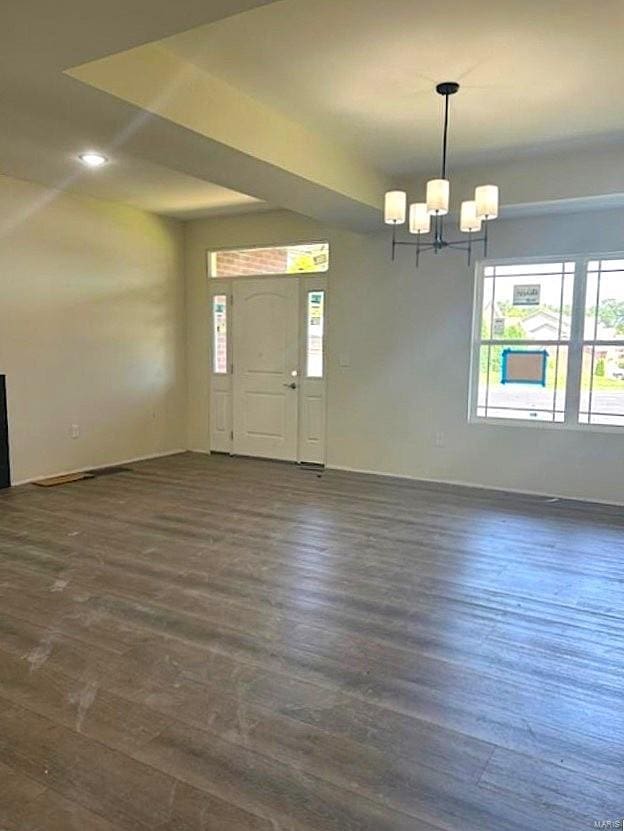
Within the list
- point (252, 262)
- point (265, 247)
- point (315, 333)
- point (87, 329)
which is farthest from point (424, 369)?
point (87, 329)

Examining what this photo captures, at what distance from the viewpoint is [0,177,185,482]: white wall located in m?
5.39

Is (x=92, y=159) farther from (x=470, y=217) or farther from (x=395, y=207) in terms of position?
(x=470, y=217)

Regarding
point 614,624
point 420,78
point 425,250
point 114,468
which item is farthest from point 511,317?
point 114,468

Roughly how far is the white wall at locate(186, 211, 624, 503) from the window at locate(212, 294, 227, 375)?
72cm

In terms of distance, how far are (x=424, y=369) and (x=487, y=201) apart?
8.28 feet

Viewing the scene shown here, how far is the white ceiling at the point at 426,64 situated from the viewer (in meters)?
2.65

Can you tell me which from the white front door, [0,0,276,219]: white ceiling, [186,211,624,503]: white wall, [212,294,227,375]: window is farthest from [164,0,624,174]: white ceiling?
[212,294,227,375]: window

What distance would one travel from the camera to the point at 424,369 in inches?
234

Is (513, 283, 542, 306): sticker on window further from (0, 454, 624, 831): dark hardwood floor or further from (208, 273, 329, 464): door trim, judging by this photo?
(0, 454, 624, 831): dark hardwood floor

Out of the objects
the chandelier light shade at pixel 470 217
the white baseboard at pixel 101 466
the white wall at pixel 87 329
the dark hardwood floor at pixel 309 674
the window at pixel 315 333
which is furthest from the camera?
the window at pixel 315 333

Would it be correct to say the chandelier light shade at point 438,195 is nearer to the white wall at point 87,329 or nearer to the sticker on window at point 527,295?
the sticker on window at point 527,295

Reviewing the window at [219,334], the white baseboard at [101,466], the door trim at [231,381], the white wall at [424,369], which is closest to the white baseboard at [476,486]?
the white wall at [424,369]

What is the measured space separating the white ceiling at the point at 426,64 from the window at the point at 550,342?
137 centimetres

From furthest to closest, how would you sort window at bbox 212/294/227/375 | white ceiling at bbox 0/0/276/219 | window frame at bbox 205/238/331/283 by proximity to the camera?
window at bbox 212/294/227/375 → window frame at bbox 205/238/331/283 → white ceiling at bbox 0/0/276/219
